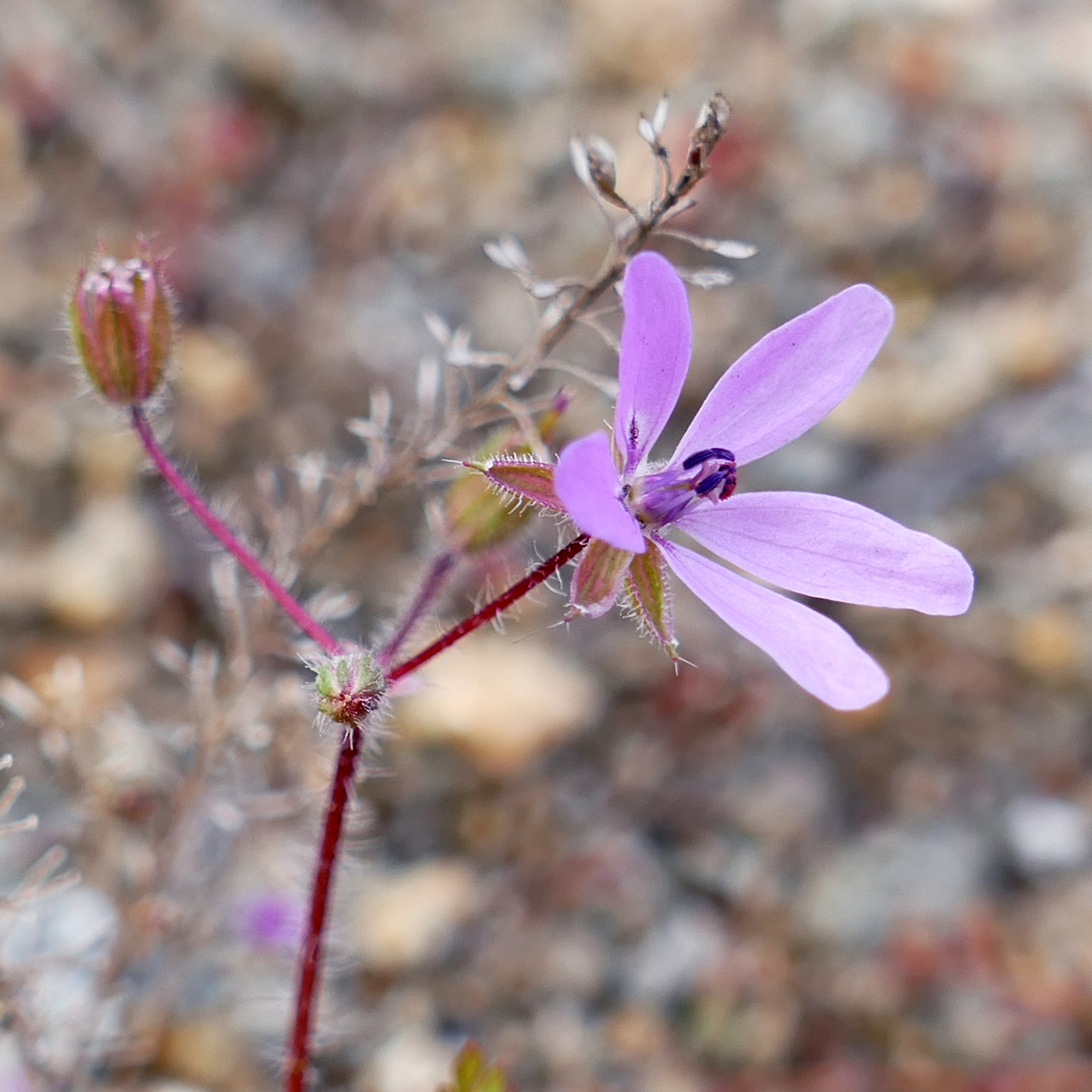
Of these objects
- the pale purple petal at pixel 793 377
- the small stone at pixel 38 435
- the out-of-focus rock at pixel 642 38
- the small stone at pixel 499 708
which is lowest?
the pale purple petal at pixel 793 377

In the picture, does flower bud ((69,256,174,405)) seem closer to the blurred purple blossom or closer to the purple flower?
the purple flower

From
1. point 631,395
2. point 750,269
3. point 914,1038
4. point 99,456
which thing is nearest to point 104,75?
point 99,456

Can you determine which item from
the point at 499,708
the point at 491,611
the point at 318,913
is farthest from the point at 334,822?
the point at 499,708

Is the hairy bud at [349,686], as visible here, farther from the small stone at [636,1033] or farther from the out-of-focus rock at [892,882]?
the out-of-focus rock at [892,882]

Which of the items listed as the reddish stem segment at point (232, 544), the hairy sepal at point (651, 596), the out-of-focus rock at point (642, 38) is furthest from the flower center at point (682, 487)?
the out-of-focus rock at point (642, 38)

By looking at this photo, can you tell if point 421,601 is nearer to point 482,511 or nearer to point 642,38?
point 482,511

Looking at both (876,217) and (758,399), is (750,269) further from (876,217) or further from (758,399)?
(758,399)

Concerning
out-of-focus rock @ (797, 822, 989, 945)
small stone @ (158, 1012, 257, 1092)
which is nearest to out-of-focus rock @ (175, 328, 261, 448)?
small stone @ (158, 1012, 257, 1092)
